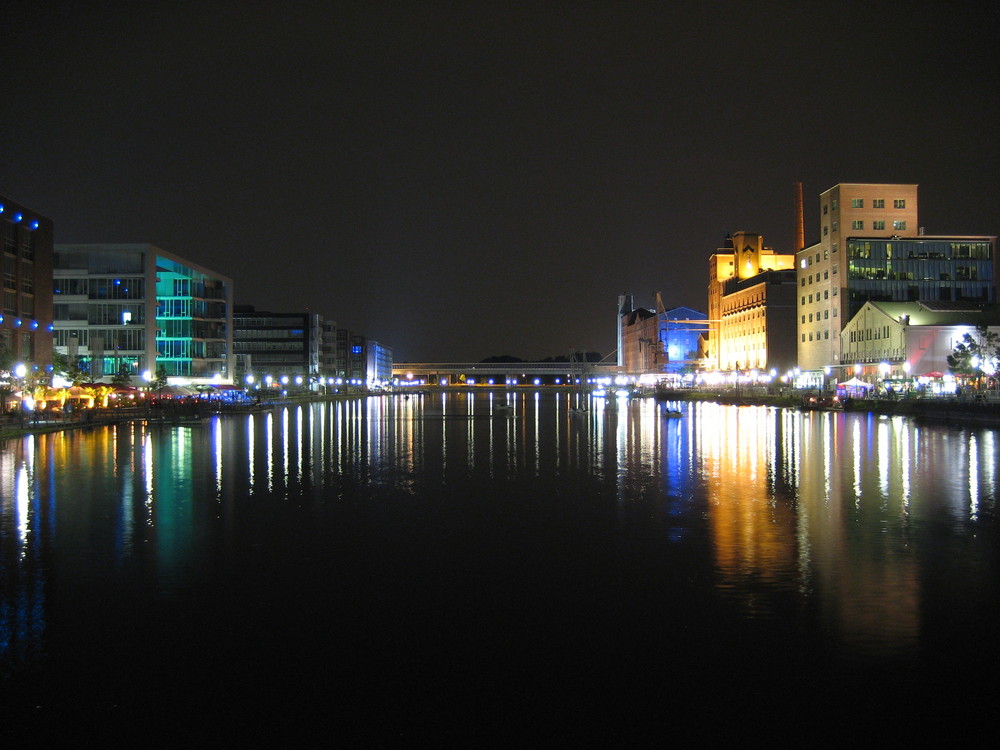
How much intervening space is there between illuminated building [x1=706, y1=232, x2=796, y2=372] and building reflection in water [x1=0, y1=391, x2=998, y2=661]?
7188 centimetres

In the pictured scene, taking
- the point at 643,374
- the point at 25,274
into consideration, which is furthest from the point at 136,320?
the point at 643,374

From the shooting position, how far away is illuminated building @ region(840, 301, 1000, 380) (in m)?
67.6

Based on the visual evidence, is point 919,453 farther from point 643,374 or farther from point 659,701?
point 643,374

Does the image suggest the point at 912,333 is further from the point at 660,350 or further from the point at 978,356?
the point at 660,350

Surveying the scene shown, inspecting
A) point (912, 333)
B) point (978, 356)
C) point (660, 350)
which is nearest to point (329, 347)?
point (660, 350)

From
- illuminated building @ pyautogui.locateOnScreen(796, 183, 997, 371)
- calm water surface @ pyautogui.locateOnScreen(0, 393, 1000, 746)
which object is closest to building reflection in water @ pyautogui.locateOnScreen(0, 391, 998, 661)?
calm water surface @ pyautogui.locateOnScreen(0, 393, 1000, 746)

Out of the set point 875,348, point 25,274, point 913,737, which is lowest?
point 913,737

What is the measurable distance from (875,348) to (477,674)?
7577 centimetres

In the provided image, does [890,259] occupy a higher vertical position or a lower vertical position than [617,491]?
higher

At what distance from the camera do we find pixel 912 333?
223 ft

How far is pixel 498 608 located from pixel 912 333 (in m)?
67.2

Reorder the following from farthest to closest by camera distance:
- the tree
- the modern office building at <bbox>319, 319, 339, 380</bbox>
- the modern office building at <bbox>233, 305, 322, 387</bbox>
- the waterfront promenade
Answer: the modern office building at <bbox>319, 319, 339, 380</bbox> → the modern office building at <bbox>233, 305, 322, 387</bbox> → the tree → the waterfront promenade

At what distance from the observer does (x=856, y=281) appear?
287 ft

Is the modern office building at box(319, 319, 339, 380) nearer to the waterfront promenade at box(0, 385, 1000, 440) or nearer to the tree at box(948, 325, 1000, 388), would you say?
the waterfront promenade at box(0, 385, 1000, 440)
